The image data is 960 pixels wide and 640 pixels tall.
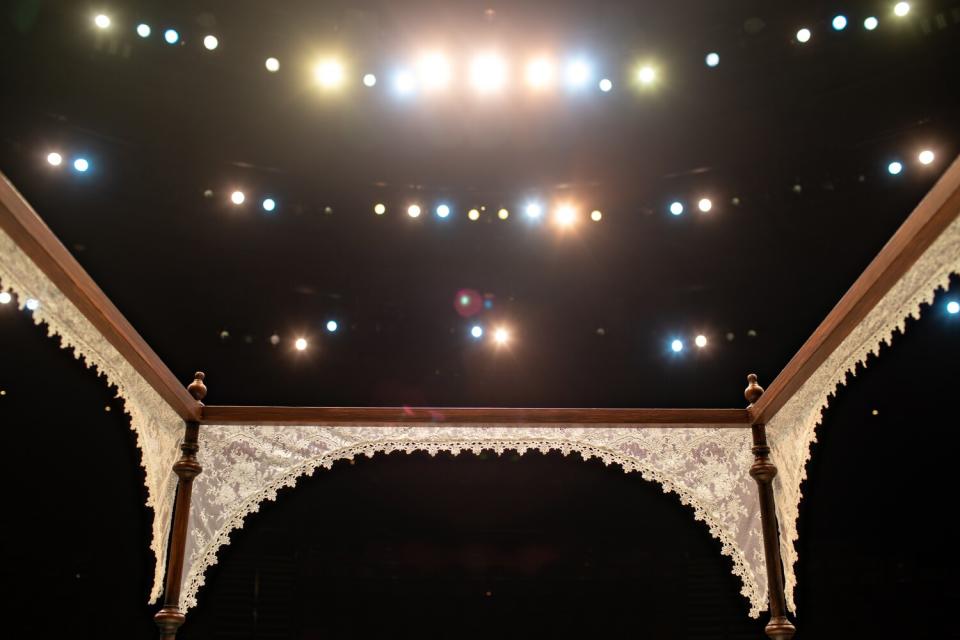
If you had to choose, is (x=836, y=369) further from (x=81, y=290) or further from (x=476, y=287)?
(x=476, y=287)

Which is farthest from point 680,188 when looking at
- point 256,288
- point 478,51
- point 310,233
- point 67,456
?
point 67,456

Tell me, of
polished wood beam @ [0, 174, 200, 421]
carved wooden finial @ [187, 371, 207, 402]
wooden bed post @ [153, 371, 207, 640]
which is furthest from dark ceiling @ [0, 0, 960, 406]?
polished wood beam @ [0, 174, 200, 421]

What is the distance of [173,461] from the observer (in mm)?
3779

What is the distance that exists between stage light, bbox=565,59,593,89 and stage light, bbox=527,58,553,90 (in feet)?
0.40

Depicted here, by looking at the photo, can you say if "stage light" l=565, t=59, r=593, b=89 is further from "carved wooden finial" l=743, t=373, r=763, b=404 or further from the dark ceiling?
"carved wooden finial" l=743, t=373, r=763, b=404

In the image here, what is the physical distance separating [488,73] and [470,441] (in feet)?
10.2

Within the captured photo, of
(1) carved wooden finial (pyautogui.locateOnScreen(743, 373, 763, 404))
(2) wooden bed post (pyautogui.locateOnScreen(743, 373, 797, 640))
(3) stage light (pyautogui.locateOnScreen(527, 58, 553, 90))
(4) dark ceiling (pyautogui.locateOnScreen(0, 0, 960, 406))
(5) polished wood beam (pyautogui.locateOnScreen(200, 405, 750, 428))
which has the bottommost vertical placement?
(2) wooden bed post (pyautogui.locateOnScreen(743, 373, 797, 640))

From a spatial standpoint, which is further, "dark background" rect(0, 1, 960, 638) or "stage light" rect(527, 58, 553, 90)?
"stage light" rect(527, 58, 553, 90)

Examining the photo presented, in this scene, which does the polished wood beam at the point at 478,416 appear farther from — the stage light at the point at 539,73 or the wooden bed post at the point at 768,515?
the stage light at the point at 539,73

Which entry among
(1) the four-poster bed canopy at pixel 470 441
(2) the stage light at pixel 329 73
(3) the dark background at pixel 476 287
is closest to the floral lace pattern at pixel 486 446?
(1) the four-poster bed canopy at pixel 470 441

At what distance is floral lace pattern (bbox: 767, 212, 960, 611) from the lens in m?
2.57

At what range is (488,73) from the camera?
627 cm

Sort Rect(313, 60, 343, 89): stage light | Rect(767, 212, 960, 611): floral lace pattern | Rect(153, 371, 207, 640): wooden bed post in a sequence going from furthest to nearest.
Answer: Rect(313, 60, 343, 89): stage light → Rect(153, 371, 207, 640): wooden bed post → Rect(767, 212, 960, 611): floral lace pattern

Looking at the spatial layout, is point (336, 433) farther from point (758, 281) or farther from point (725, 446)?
point (758, 281)
